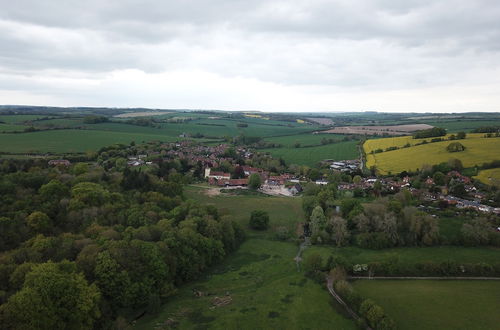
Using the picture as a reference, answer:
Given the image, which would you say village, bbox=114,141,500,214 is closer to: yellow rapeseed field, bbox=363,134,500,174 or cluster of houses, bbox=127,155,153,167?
cluster of houses, bbox=127,155,153,167

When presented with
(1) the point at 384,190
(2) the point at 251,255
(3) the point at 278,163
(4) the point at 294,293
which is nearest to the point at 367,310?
(4) the point at 294,293

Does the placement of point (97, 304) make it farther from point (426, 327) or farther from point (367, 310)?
point (426, 327)

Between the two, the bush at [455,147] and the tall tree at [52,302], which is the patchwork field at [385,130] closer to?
the bush at [455,147]

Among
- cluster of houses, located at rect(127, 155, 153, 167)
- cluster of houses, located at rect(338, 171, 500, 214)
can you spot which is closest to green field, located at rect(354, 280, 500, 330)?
cluster of houses, located at rect(338, 171, 500, 214)

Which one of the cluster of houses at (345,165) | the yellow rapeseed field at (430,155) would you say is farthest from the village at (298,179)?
the yellow rapeseed field at (430,155)

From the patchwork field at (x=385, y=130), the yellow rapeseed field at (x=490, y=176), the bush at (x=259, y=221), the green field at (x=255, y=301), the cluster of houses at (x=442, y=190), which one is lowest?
the green field at (x=255, y=301)

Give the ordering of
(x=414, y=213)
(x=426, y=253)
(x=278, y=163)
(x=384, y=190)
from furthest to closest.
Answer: (x=278, y=163) → (x=384, y=190) → (x=414, y=213) → (x=426, y=253)

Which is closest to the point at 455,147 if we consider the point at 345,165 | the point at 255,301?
the point at 345,165
